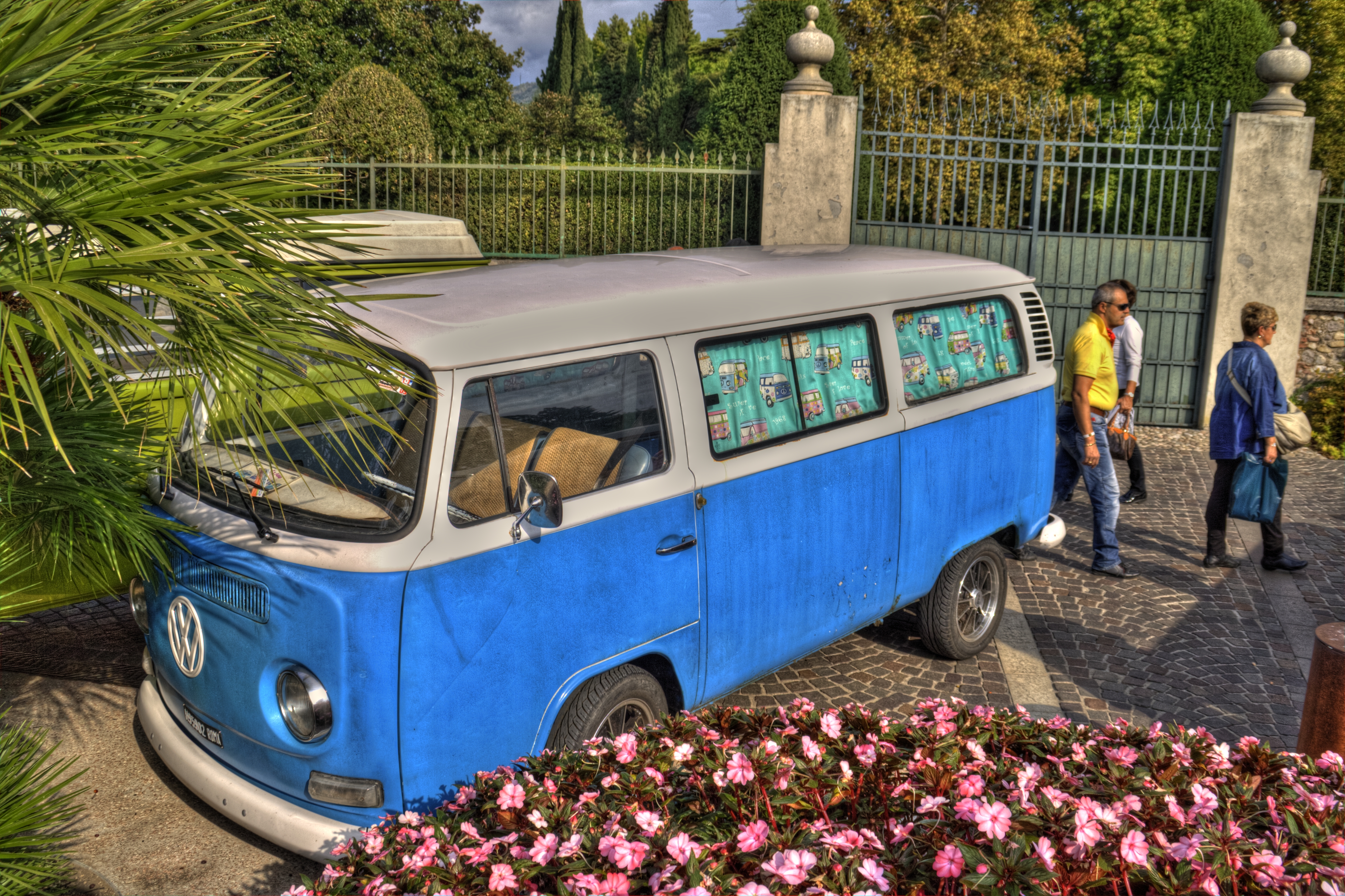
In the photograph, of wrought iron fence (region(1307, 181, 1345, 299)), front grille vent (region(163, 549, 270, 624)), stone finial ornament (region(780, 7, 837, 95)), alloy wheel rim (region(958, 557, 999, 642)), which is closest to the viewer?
front grille vent (region(163, 549, 270, 624))

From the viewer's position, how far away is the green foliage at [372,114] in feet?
53.2

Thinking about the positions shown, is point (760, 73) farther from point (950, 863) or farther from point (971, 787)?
point (950, 863)

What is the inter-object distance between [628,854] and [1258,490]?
6370 mm

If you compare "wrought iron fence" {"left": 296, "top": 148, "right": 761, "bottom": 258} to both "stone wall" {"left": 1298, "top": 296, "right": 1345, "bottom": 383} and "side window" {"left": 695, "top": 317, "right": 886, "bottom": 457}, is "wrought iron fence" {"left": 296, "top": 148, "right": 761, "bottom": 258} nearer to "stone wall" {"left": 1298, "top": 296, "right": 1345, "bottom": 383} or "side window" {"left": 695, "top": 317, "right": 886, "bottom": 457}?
"stone wall" {"left": 1298, "top": 296, "right": 1345, "bottom": 383}

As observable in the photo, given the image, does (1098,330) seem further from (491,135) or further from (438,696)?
(491,135)

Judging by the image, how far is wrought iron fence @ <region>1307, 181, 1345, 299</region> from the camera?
A: 476 inches

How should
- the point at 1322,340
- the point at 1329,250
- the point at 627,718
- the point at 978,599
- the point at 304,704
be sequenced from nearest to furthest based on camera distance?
the point at 304,704
the point at 627,718
the point at 978,599
the point at 1322,340
the point at 1329,250

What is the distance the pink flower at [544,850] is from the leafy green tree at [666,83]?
139 ft

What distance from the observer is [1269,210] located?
11578mm

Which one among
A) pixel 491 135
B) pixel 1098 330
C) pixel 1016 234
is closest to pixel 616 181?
pixel 1016 234

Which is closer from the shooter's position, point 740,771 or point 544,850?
point 544,850

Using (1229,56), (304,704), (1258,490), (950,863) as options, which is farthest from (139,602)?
(1229,56)

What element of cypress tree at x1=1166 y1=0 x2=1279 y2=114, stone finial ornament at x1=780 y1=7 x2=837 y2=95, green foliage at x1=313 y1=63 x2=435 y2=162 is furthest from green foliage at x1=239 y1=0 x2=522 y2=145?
cypress tree at x1=1166 y1=0 x2=1279 y2=114

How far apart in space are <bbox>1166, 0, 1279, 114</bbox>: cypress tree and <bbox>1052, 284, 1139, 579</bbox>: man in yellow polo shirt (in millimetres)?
16084
